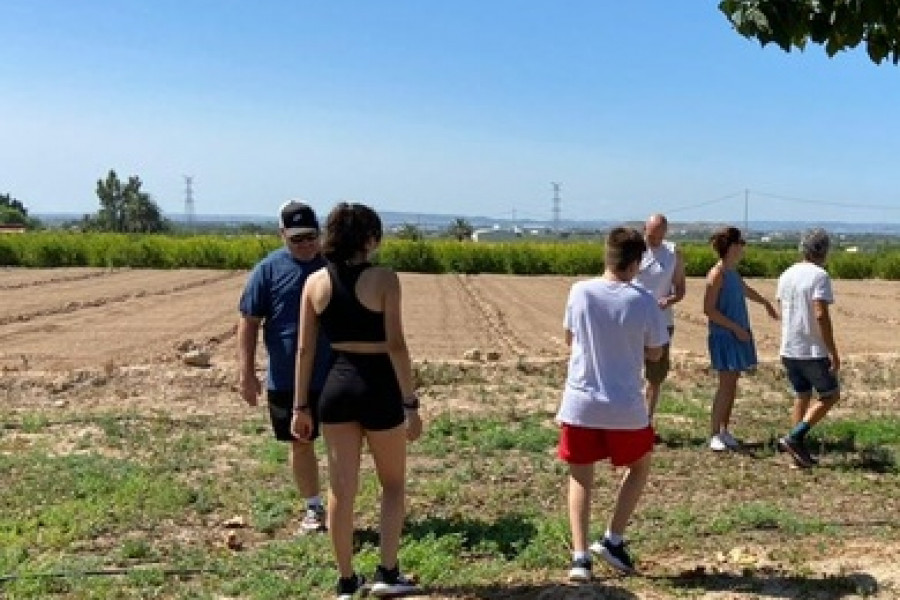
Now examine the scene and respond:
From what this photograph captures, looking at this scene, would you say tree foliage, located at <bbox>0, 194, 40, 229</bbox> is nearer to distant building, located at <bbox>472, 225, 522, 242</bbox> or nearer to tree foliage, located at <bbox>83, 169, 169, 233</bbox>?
tree foliage, located at <bbox>83, 169, 169, 233</bbox>

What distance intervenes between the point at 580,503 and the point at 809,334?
3.02 meters

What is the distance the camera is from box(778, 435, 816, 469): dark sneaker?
7.00 m

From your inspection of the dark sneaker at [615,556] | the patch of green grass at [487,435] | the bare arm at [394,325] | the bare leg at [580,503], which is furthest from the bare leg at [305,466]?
the patch of green grass at [487,435]

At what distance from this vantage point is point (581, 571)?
14.5ft

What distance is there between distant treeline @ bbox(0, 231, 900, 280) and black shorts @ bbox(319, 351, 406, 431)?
1575 inches

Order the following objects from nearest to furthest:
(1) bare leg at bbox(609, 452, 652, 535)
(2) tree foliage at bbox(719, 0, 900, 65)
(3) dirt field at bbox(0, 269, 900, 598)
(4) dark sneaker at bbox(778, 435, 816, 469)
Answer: (2) tree foliage at bbox(719, 0, 900, 65), (1) bare leg at bbox(609, 452, 652, 535), (4) dark sneaker at bbox(778, 435, 816, 469), (3) dirt field at bbox(0, 269, 900, 598)

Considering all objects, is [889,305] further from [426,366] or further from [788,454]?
[788,454]

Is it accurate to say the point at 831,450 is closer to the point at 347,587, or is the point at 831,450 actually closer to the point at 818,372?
the point at 818,372

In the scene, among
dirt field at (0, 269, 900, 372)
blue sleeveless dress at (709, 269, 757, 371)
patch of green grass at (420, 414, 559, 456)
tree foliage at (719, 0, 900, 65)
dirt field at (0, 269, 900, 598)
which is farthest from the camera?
dirt field at (0, 269, 900, 372)

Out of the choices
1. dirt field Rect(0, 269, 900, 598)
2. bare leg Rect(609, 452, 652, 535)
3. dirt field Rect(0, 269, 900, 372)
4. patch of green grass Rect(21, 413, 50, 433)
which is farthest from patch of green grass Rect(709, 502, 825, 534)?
dirt field Rect(0, 269, 900, 372)

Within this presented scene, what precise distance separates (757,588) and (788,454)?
10.7ft

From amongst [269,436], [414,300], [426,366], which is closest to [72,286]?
[414,300]

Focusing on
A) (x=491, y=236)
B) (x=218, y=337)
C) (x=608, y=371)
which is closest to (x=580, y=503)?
(x=608, y=371)

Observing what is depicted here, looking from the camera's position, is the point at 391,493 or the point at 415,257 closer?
the point at 391,493
